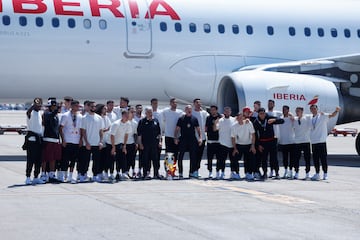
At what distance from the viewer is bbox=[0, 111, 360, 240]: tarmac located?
902cm

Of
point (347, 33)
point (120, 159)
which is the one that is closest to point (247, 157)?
point (120, 159)

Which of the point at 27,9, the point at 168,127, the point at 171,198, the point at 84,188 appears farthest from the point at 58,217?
the point at 27,9

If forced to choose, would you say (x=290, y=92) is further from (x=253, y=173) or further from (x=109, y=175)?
(x=109, y=175)

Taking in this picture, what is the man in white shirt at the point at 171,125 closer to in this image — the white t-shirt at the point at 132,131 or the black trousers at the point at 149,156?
the black trousers at the point at 149,156

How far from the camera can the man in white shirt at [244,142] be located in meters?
15.4

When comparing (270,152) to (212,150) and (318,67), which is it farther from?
(318,67)

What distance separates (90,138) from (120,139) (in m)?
0.61

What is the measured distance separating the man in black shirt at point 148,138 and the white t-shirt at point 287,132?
249 cm

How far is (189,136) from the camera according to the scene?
614 inches

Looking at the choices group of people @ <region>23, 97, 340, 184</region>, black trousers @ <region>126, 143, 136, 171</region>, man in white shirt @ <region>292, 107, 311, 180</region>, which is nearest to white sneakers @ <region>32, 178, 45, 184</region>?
group of people @ <region>23, 97, 340, 184</region>

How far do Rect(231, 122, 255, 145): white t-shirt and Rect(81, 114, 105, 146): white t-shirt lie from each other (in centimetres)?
253

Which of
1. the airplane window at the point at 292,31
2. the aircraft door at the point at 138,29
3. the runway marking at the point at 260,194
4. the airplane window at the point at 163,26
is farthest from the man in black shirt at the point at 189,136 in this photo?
the airplane window at the point at 292,31

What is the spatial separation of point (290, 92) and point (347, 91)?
7.60 ft

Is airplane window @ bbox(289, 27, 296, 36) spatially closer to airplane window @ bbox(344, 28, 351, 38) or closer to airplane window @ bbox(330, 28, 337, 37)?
airplane window @ bbox(330, 28, 337, 37)
